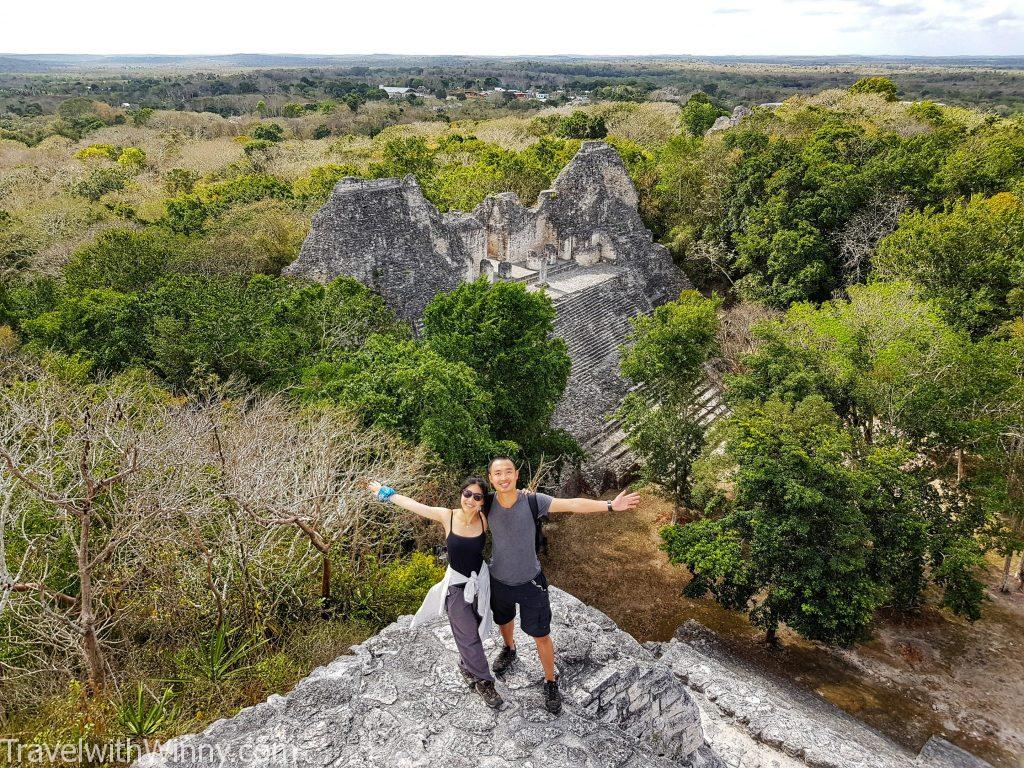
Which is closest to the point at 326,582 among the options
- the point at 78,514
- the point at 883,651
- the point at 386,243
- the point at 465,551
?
the point at 78,514

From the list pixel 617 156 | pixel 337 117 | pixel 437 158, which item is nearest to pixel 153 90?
pixel 337 117

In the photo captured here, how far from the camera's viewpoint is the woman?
5055 millimetres

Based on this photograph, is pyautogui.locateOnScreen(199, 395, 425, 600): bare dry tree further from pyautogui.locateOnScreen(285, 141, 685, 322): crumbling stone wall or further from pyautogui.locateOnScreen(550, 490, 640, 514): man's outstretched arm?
pyautogui.locateOnScreen(285, 141, 685, 322): crumbling stone wall

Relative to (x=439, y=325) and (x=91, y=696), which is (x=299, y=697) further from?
(x=439, y=325)

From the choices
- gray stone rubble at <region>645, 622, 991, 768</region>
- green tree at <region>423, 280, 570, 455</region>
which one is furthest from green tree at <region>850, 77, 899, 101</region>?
gray stone rubble at <region>645, 622, 991, 768</region>

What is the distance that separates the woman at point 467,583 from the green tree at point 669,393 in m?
9.42

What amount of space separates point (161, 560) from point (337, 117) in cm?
5986

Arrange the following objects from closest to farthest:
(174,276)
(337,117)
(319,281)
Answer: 1. (174,276)
2. (319,281)
3. (337,117)

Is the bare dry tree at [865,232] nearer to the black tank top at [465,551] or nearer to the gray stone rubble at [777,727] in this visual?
the gray stone rubble at [777,727]

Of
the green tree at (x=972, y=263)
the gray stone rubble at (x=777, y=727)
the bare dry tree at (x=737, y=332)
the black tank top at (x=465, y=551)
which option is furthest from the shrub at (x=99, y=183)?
the green tree at (x=972, y=263)

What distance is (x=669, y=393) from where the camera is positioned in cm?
1515

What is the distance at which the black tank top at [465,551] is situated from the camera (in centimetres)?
507

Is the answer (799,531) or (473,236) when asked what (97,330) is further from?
(799,531)

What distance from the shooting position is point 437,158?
112ft
